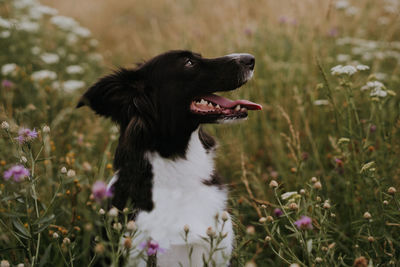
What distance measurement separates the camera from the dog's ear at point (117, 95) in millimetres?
1993

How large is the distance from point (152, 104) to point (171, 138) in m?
0.22

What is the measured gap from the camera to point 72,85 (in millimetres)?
4156

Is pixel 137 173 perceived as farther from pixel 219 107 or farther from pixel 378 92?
pixel 378 92

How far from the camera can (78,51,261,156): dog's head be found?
2080 millimetres

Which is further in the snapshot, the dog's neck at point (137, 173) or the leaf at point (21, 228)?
the dog's neck at point (137, 173)

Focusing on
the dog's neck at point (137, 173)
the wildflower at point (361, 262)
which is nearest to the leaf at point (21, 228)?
the dog's neck at point (137, 173)

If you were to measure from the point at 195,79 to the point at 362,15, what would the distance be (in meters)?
3.79

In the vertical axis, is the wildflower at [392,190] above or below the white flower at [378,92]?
below

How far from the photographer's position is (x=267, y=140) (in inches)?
141

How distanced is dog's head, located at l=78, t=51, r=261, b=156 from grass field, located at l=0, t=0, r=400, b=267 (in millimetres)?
349

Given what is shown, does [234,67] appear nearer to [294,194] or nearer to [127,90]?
[127,90]

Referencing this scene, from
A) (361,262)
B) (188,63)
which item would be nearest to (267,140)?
(188,63)

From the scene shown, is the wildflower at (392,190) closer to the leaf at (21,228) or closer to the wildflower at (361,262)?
the wildflower at (361,262)

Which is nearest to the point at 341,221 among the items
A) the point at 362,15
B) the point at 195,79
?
the point at 195,79
